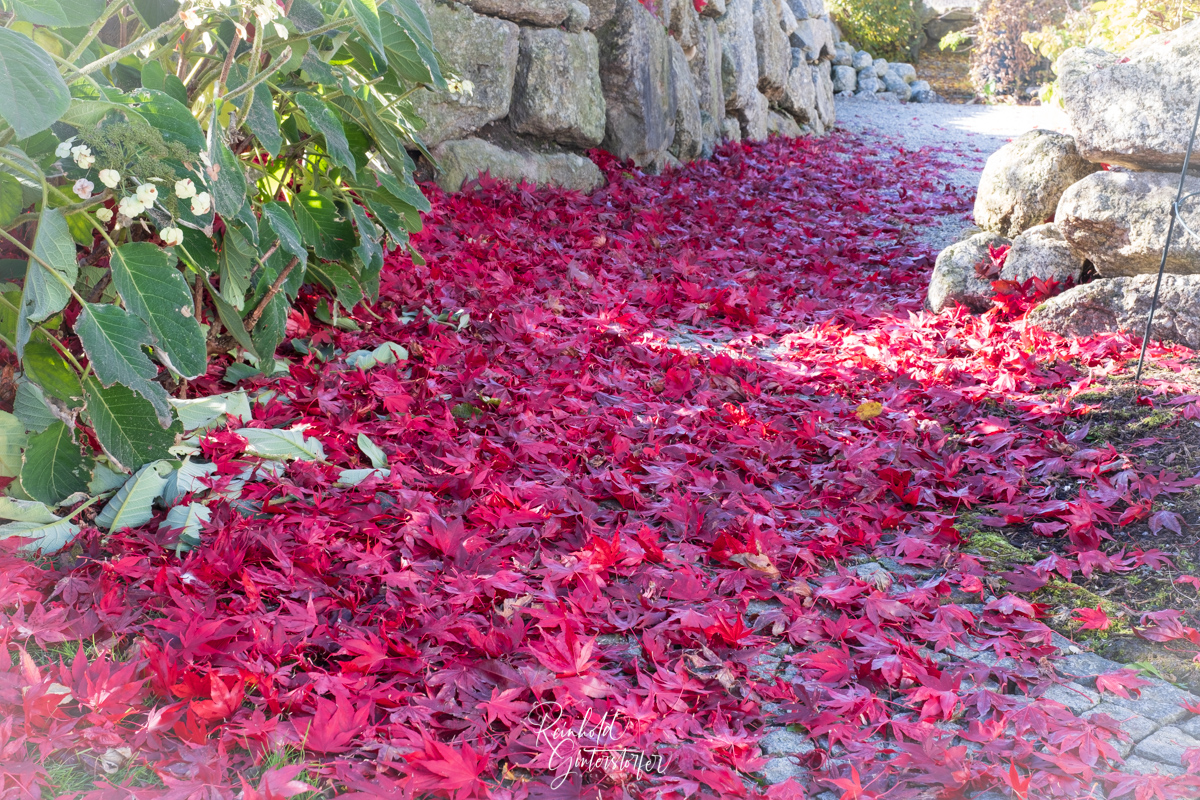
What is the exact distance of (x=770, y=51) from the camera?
8.54 meters

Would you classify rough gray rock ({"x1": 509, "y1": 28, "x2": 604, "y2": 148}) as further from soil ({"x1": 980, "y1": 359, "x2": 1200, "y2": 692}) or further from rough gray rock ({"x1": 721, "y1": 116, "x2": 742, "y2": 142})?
soil ({"x1": 980, "y1": 359, "x2": 1200, "y2": 692})

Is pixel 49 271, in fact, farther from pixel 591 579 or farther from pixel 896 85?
pixel 896 85

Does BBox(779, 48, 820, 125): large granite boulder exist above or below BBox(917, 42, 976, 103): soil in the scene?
below

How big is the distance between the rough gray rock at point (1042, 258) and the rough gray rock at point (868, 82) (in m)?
11.3

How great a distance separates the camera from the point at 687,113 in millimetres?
6309

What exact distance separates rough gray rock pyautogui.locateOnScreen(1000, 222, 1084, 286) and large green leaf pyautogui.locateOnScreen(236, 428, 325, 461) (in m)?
2.95

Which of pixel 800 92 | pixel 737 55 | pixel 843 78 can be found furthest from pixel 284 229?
pixel 843 78

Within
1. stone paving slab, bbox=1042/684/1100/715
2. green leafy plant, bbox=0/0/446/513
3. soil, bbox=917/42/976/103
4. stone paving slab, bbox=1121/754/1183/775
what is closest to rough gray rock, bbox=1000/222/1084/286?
stone paving slab, bbox=1042/684/1100/715

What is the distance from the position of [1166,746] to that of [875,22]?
15778 mm

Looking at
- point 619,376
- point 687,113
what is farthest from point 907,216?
point 619,376

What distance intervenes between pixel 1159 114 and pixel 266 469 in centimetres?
333

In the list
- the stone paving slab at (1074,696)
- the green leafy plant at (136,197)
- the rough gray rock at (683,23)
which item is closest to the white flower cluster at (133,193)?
the green leafy plant at (136,197)

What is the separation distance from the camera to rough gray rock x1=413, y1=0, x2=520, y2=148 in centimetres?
445

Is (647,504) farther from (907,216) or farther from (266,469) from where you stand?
(907,216)
